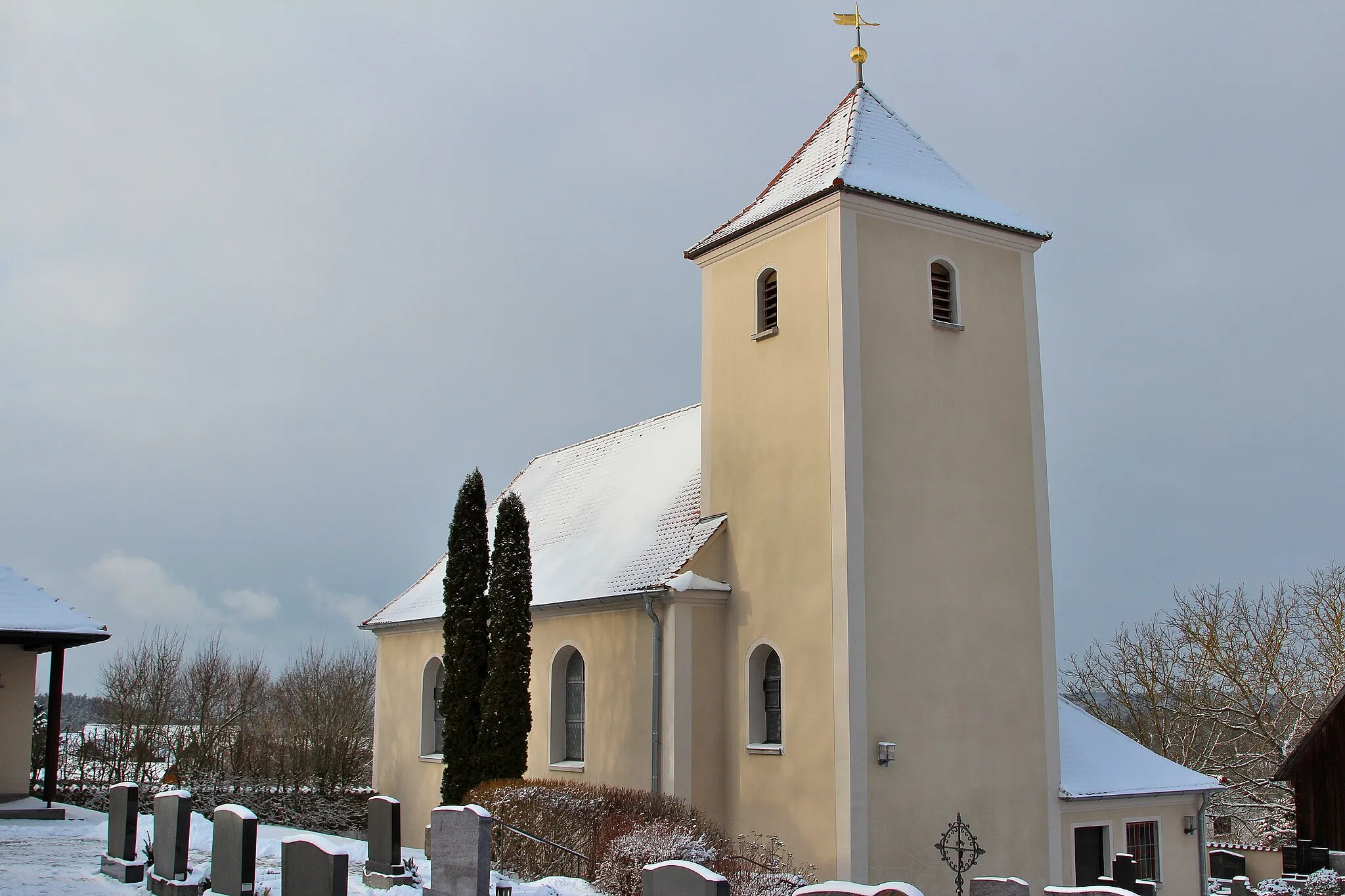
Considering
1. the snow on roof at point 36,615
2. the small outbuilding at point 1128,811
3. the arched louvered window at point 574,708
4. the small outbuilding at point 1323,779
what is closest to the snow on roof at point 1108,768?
the small outbuilding at point 1128,811

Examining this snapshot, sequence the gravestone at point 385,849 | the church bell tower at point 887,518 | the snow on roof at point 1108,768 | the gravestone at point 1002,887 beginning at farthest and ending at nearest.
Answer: the snow on roof at point 1108,768, the church bell tower at point 887,518, the gravestone at point 385,849, the gravestone at point 1002,887

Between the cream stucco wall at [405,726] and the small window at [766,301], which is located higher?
the small window at [766,301]

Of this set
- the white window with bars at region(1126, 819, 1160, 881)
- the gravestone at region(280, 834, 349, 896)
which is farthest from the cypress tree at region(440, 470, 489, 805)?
the white window with bars at region(1126, 819, 1160, 881)

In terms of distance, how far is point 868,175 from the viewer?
20391mm

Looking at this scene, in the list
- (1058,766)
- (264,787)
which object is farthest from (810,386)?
(264,787)

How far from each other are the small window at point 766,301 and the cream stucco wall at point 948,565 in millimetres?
2080

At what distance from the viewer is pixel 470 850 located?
45.6 feet

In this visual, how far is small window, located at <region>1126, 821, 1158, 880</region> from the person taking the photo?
797 inches

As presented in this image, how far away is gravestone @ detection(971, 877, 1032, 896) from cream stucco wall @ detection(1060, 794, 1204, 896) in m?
9.35

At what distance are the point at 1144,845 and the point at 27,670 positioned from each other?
20.7 metres

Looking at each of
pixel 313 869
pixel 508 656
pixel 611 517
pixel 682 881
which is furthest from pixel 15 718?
pixel 682 881

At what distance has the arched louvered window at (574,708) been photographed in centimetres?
2298

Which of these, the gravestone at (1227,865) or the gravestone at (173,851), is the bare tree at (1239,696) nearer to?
the gravestone at (1227,865)

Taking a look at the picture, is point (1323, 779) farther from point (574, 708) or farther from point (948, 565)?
point (574, 708)
